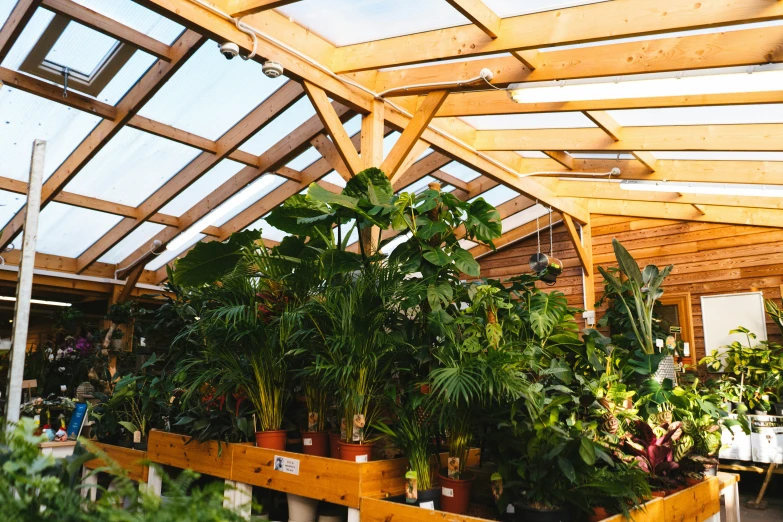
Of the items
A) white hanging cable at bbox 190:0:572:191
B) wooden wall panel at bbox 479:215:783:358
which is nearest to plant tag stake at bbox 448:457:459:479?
white hanging cable at bbox 190:0:572:191

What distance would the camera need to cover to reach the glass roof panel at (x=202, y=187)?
704cm

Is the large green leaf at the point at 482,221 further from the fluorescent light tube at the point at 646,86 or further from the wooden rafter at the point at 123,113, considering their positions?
the wooden rafter at the point at 123,113

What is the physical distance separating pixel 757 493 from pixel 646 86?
4743 millimetres

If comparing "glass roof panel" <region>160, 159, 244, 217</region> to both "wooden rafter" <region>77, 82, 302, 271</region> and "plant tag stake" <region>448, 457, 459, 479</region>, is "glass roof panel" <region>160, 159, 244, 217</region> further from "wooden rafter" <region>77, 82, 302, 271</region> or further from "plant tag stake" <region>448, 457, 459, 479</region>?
"plant tag stake" <region>448, 457, 459, 479</region>

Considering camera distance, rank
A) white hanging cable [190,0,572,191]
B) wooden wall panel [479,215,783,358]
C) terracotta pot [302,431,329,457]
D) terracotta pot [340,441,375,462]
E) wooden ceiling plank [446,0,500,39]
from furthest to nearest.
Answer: wooden wall panel [479,215,783,358] → white hanging cable [190,0,572,191] → wooden ceiling plank [446,0,500,39] → terracotta pot [302,431,329,457] → terracotta pot [340,441,375,462]

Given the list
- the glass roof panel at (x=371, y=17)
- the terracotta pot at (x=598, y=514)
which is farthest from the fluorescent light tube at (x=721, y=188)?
the terracotta pot at (x=598, y=514)

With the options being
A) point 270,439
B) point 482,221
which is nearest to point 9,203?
point 270,439

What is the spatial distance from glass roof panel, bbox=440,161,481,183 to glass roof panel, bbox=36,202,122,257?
4130 millimetres

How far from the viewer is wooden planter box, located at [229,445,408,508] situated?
9.38 feet

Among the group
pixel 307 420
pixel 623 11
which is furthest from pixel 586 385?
pixel 623 11

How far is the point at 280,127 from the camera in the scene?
631 centimetres

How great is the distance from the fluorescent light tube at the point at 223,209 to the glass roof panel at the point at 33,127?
1529mm

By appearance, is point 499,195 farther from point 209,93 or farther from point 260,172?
point 209,93

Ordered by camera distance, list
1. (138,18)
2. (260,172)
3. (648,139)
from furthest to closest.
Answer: (260,172) < (648,139) < (138,18)
